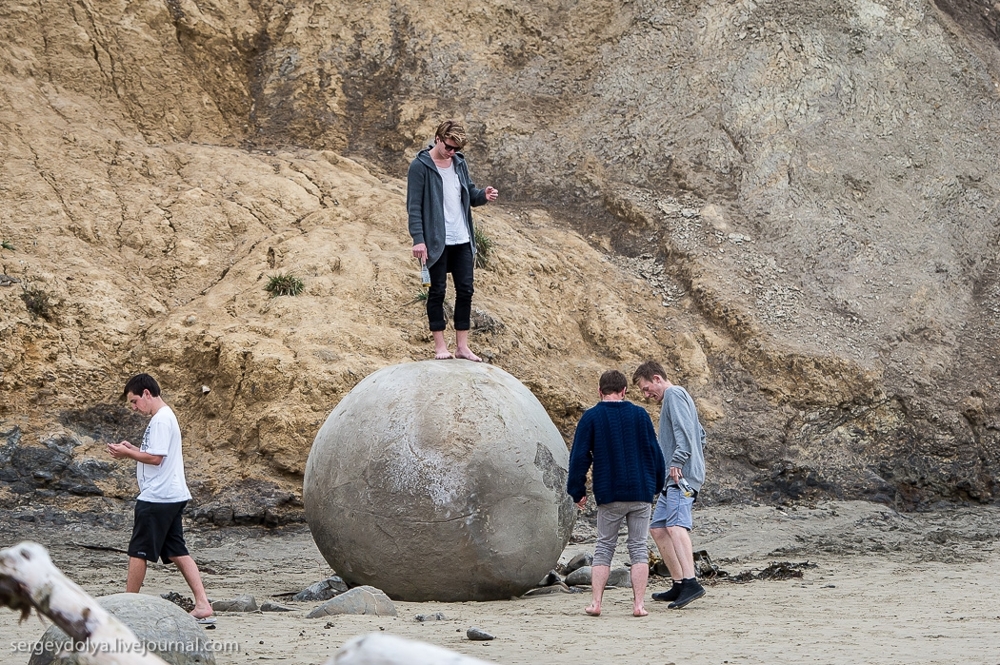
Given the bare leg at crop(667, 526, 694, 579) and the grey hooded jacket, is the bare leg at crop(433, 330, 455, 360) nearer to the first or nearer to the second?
the grey hooded jacket

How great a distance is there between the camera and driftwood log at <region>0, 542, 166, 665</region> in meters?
2.97

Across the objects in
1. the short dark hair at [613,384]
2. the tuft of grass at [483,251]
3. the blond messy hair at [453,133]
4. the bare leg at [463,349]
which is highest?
the blond messy hair at [453,133]

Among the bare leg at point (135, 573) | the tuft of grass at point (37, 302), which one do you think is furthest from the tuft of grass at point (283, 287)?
the bare leg at point (135, 573)

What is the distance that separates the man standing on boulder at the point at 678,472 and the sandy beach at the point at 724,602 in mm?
217

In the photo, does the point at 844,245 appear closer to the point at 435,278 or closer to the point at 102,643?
the point at 435,278

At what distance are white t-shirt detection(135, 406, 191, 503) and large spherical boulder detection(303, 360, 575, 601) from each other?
1252mm

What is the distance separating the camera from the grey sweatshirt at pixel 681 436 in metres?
8.12

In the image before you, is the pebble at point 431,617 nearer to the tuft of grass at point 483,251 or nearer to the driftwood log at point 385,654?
the driftwood log at point 385,654

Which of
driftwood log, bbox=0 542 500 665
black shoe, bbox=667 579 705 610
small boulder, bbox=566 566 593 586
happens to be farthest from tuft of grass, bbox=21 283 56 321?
driftwood log, bbox=0 542 500 665

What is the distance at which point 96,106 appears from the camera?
17344 millimetres

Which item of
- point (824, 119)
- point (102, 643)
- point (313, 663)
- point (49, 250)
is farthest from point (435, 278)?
point (824, 119)

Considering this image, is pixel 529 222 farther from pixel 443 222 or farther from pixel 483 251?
pixel 443 222

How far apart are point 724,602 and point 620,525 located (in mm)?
1131

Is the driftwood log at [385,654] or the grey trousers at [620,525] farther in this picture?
the grey trousers at [620,525]
